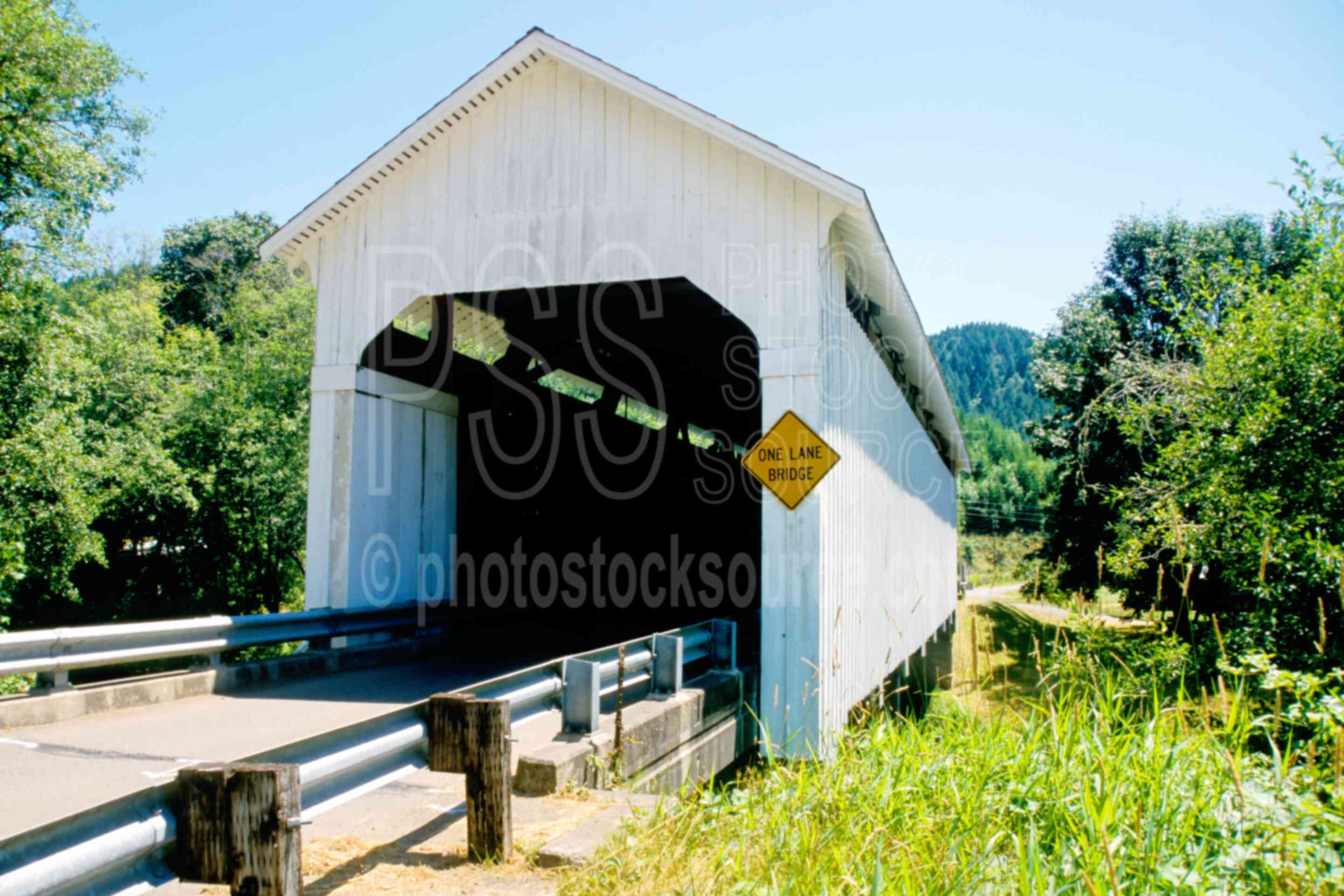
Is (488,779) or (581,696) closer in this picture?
(488,779)

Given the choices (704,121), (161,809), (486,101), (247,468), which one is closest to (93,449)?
(247,468)

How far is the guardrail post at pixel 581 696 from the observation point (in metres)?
4.94

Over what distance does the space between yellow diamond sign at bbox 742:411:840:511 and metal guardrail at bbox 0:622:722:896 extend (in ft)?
9.83

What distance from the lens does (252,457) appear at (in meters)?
25.2

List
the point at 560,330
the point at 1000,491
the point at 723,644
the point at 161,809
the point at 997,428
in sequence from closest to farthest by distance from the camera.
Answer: the point at 161,809 → the point at 723,644 → the point at 560,330 → the point at 1000,491 → the point at 997,428

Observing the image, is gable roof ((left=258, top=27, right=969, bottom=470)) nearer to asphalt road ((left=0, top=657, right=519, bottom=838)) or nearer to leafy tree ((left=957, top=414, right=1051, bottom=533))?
asphalt road ((left=0, top=657, right=519, bottom=838))

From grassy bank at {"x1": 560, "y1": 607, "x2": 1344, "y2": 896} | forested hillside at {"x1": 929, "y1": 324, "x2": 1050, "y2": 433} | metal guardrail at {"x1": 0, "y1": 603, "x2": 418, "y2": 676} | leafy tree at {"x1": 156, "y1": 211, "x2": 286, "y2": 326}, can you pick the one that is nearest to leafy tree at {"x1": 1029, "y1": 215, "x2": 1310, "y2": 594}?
metal guardrail at {"x1": 0, "y1": 603, "x2": 418, "y2": 676}

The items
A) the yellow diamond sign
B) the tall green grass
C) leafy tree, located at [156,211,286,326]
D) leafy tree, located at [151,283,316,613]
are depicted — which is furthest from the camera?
leafy tree, located at [156,211,286,326]

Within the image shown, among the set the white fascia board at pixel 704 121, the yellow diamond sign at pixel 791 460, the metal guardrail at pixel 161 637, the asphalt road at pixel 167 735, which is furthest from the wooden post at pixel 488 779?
the white fascia board at pixel 704 121

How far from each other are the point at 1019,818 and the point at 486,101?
7.24m

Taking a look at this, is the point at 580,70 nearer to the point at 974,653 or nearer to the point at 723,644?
the point at 723,644

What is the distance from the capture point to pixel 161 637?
620 centimetres

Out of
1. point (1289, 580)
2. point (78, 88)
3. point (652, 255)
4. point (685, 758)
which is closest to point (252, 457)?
point (78, 88)

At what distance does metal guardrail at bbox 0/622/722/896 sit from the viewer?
1.91 m
